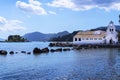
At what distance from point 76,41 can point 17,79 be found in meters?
107

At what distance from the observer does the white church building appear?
436ft

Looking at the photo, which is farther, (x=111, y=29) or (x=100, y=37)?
(x=100, y=37)

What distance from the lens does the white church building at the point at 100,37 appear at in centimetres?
13288

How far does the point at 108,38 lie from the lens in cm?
13338

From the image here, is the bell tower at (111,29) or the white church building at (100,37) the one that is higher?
the bell tower at (111,29)

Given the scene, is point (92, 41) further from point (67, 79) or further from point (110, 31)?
point (67, 79)

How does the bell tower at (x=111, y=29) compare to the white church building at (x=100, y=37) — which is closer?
the bell tower at (x=111, y=29)

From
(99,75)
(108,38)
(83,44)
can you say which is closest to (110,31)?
(108,38)

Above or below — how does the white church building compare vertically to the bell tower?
below

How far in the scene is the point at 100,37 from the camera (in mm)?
135125

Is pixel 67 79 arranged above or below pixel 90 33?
below

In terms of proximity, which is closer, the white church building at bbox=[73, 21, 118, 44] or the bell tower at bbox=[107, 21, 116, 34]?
the bell tower at bbox=[107, 21, 116, 34]

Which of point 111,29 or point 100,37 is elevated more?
point 111,29

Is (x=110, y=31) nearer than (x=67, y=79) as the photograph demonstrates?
No
